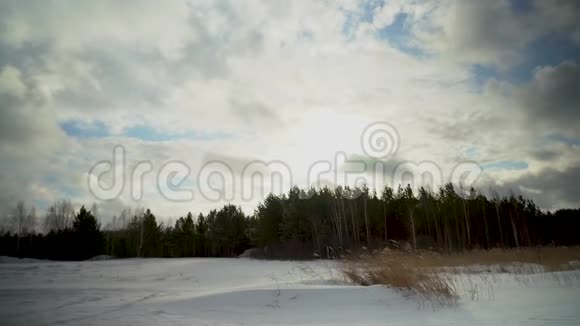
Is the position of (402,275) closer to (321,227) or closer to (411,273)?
(411,273)

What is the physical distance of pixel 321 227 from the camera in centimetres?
3775

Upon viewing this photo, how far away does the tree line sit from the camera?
38125mm

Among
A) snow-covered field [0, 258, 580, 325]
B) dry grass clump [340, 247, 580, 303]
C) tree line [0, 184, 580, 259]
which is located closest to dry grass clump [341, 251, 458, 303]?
dry grass clump [340, 247, 580, 303]

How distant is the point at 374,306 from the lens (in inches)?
266

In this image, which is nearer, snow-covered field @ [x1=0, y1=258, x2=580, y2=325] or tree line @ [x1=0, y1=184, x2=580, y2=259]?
snow-covered field @ [x1=0, y1=258, x2=580, y2=325]

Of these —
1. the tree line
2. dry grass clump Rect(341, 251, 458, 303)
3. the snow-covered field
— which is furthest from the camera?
the tree line

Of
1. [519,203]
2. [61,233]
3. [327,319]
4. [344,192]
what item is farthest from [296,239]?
[519,203]

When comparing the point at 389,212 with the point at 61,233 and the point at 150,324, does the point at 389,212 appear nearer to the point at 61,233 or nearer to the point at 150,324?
the point at 150,324

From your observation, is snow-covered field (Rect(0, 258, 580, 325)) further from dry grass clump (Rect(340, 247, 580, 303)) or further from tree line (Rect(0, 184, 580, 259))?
tree line (Rect(0, 184, 580, 259))

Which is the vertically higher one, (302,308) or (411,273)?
(411,273)

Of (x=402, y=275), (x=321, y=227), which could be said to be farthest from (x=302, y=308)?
(x=321, y=227)

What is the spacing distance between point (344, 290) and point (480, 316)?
10.2 feet

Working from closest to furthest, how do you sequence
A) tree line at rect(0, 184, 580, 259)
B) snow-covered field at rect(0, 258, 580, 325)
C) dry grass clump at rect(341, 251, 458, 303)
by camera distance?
snow-covered field at rect(0, 258, 580, 325) → dry grass clump at rect(341, 251, 458, 303) → tree line at rect(0, 184, 580, 259)

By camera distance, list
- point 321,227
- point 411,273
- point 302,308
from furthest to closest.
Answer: point 321,227
point 411,273
point 302,308
